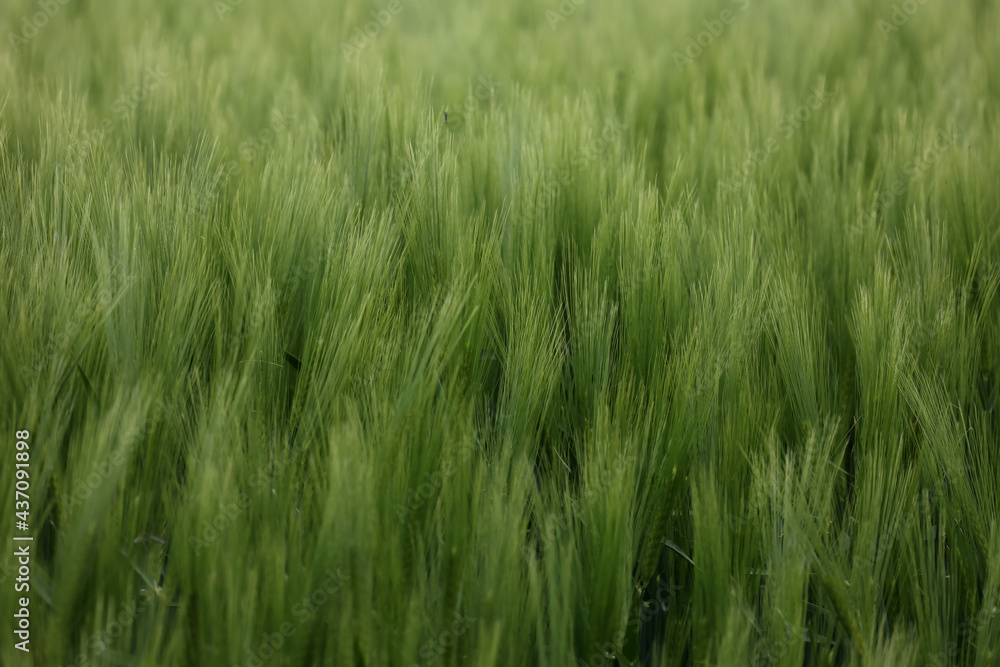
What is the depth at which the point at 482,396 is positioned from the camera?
2.38 feet

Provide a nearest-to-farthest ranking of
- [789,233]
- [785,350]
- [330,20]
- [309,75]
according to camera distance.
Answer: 1. [785,350]
2. [789,233]
3. [309,75]
4. [330,20]

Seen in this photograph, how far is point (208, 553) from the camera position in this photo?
0.50 metres

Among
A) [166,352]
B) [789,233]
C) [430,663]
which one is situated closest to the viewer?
[430,663]

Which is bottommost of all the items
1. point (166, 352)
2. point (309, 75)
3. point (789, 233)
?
point (166, 352)

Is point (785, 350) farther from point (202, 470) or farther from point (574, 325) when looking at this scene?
point (202, 470)

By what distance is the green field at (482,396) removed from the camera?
515 mm

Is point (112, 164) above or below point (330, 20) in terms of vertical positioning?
below

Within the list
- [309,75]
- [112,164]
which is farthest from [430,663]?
[309,75]

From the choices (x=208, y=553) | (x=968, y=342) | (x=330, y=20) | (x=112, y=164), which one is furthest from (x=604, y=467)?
(x=330, y=20)

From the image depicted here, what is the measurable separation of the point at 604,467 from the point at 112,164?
2.30ft

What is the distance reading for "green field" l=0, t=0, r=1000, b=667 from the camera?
51 cm

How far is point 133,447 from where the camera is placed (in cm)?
57

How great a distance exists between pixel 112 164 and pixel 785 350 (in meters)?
0.84

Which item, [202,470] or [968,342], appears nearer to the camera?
[202,470]
